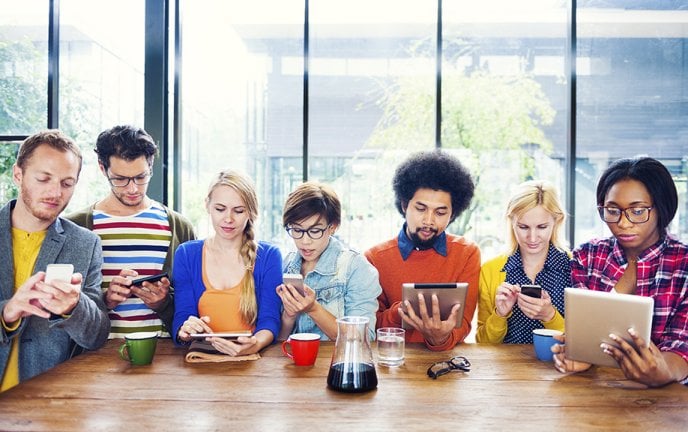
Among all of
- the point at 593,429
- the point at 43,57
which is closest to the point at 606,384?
the point at 593,429

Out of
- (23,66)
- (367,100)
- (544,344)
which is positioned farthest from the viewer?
(367,100)

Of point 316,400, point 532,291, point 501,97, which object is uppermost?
point 501,97

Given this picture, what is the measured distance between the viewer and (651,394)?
1473 millimetres

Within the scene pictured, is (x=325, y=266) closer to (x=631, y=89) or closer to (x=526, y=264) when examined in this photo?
(x=526, y=264)

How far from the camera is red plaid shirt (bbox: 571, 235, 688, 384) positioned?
1.77 m

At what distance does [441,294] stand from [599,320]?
0.50 meters

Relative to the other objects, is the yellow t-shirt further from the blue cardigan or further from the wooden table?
the blue cardigan

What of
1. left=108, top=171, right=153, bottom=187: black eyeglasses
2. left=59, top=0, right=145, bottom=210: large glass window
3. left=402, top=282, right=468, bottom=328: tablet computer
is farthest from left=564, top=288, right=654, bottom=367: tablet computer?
left=59, top=0, right=145, bottom=210: large glass window

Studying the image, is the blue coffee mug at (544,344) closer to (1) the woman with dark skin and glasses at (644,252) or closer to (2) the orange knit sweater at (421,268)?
(1) the woman with dark skin and glasses at (644,252)

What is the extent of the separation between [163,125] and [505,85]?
8.46ft

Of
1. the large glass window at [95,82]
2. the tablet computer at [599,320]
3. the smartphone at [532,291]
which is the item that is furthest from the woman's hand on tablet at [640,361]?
the large glass window at [95,82]

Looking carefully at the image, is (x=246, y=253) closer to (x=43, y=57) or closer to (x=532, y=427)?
(x=532, y=427)

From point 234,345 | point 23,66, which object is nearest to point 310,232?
point 234,345

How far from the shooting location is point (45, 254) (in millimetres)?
1996
